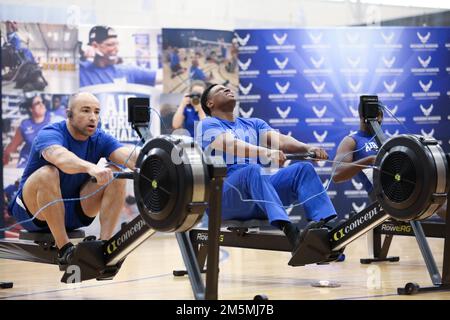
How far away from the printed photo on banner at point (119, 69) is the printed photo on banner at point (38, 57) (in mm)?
126

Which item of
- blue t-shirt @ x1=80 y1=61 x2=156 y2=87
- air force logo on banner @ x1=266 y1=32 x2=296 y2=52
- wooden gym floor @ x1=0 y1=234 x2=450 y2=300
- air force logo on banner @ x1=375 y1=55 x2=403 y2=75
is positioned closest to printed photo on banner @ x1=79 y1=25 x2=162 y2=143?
blue t-shirt @ x1=80 y1=61 x2=156 y2=87

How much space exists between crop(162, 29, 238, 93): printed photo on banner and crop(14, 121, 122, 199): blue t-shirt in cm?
359

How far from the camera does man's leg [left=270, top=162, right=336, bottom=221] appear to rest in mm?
4980

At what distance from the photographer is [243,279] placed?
557cm

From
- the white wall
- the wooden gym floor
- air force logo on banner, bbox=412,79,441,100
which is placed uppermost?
the white wall

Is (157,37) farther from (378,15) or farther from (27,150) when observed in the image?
(378,15)

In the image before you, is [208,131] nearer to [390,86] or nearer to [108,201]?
[108,201]

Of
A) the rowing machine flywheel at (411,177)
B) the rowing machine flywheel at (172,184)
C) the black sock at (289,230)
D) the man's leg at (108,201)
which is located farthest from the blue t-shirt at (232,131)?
the rowing machine flywheel at (172,184)

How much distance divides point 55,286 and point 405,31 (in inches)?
210

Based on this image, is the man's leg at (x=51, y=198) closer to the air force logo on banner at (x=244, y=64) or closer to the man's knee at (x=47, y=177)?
the man's knee at (x=47, y=177)

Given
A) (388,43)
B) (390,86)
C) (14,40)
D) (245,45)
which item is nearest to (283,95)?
(245,45)

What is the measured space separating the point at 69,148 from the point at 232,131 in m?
1.14

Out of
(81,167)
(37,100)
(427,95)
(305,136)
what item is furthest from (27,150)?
(427,95)

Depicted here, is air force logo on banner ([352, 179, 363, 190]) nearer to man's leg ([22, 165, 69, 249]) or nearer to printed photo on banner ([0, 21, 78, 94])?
printed photo on banner ([0, 21, 78, 94])
